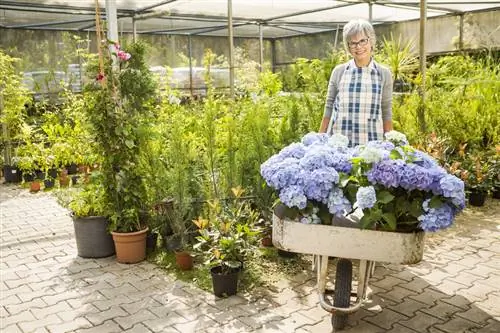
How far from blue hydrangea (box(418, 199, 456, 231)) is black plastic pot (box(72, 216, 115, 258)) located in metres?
2.84

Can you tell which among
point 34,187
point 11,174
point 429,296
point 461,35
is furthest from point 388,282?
point 461,35

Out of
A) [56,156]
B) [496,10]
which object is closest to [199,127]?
[56,156]

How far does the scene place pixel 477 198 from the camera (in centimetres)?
577

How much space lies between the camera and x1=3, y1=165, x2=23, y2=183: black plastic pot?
792 cm

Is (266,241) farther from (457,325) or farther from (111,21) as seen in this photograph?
(111,21)

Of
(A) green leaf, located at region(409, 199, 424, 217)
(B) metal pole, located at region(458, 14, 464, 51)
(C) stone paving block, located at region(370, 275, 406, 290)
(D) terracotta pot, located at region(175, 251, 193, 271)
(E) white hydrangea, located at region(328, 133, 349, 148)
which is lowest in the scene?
(C) stone paving block, located at region(370, 275, 406, 290)

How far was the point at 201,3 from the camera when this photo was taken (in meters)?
9.30

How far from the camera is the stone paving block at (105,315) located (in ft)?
10.8

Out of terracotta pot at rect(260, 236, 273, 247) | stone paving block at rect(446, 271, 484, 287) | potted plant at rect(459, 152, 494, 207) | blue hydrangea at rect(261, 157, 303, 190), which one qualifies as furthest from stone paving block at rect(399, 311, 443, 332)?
potted plant at rect(459, 152, 494, 207)

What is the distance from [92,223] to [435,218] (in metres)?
2.95

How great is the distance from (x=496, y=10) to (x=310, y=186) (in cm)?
1018

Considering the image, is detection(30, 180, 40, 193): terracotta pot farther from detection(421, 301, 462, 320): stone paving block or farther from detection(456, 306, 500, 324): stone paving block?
detection(456, 306, 500, 324): stone paving block

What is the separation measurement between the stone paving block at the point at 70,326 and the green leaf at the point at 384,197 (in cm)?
195

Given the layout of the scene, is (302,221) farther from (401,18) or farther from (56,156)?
(401,18)
